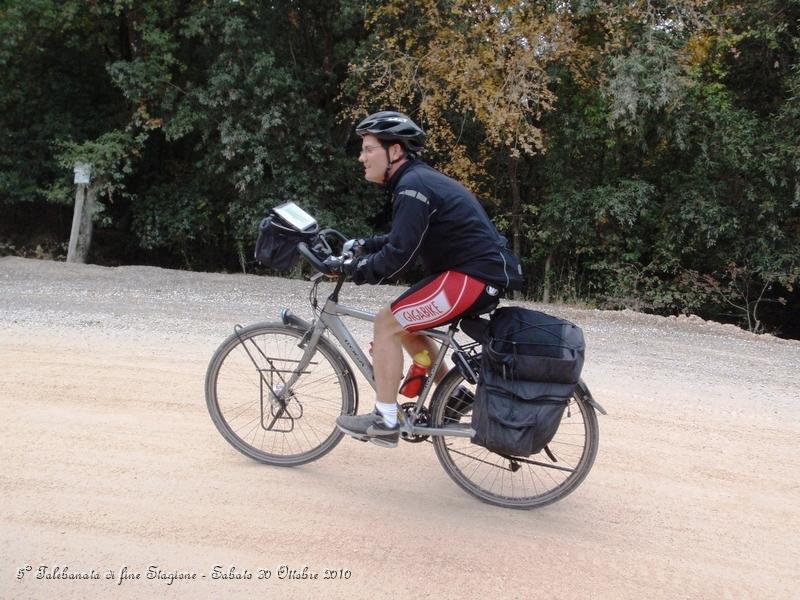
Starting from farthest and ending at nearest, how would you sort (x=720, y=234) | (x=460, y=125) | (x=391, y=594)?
(x=460, y=125) < (x=720, y=234) < (x=391, y=594)

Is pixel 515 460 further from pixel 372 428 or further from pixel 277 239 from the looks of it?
pixel 277 239

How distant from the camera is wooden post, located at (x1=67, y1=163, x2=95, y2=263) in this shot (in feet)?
53.0

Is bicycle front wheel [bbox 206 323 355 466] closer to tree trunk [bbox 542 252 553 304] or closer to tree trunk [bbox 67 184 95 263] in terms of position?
tree trunk [bbox 542 252 553 304]

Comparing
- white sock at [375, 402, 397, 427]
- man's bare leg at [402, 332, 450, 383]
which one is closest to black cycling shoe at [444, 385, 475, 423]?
man's bare leg at [402, 332, 450, 383]

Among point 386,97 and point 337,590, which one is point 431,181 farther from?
point 386,97

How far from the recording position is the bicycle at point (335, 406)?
4031mm

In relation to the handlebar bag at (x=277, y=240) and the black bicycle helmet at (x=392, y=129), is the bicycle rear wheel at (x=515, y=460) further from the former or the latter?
the black bicycle helmet at (x=392, y=129)

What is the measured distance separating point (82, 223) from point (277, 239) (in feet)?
45.9

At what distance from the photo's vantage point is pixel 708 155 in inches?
531

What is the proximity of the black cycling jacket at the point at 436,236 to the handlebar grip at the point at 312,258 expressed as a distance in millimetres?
233

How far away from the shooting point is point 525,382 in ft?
Result: 12.2

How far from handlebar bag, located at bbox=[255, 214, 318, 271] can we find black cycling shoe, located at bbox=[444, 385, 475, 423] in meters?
1.19

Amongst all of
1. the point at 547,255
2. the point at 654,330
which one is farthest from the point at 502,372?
the point at 547,255

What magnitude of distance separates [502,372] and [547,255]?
491 inches
